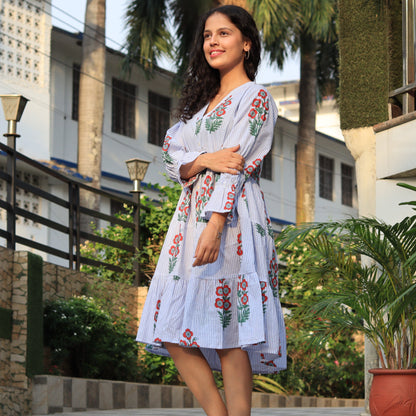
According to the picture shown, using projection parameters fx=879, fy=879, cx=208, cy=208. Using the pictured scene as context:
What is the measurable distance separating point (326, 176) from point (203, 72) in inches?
1020

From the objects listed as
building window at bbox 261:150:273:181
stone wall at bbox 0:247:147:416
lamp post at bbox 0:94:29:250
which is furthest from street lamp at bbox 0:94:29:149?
building window at bbox 261:150:273:181

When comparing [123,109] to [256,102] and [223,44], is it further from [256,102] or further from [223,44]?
[256,102]

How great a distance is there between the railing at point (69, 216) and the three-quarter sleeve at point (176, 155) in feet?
13.8

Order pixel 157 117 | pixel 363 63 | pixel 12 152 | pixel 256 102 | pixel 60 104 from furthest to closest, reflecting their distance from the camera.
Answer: pixel 157 117 → pixel 60 104 → pixel 363 63 → pixel 12 152 → pixel 256 102

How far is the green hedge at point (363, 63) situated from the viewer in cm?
920

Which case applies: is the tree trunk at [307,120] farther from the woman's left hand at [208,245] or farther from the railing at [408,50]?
the woman's left hand at [208,245]

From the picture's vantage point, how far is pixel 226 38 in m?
3.40

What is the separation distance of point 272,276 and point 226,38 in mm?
939

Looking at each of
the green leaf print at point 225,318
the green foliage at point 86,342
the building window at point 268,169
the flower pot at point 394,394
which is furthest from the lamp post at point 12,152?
the building window at point 268,169

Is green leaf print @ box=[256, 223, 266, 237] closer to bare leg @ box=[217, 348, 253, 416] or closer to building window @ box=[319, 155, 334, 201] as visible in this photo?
bare leg @ box=[217, 348, 253, 416]

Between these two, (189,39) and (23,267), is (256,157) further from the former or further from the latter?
(189,39)

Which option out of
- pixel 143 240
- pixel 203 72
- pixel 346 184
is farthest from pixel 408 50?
pixel 346 184

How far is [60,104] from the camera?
19.1 m

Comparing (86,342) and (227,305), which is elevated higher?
(227,305)
